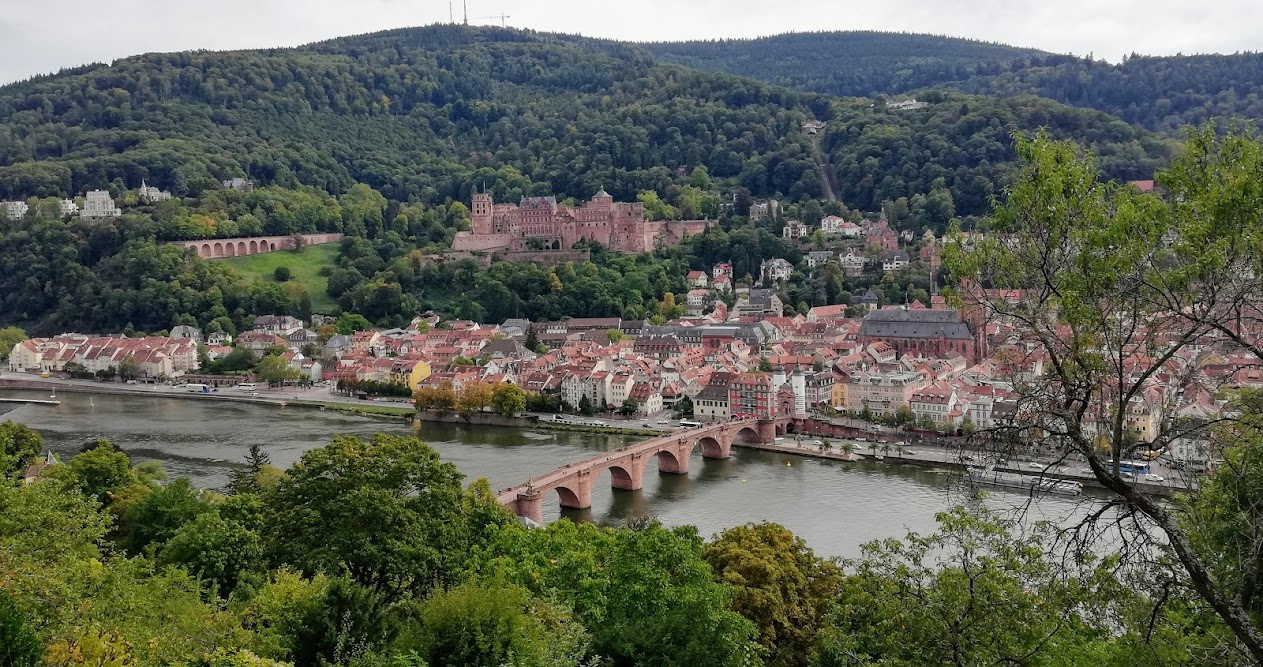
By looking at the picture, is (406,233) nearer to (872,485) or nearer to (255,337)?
(255,337)

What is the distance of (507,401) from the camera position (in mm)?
34469

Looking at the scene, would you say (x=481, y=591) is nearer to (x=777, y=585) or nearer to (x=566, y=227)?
(x=777, y=585)

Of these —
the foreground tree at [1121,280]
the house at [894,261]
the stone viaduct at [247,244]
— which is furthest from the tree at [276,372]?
the foreground tree at [1121,280]

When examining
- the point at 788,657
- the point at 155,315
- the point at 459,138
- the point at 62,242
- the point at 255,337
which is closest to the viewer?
the point at 788,657

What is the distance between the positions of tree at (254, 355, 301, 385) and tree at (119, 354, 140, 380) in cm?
723

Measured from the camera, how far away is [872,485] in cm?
2438

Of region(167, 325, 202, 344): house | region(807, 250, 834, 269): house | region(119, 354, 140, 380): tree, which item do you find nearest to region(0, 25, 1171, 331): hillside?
region(167, 325, 202, 344): house

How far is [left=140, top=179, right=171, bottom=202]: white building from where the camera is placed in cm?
6503

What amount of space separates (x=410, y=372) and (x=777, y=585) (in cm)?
3189

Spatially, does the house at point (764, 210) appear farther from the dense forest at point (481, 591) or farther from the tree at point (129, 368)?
the dense forest at point (481, 591)

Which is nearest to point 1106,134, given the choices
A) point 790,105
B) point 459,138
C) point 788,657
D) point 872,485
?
point 790,105

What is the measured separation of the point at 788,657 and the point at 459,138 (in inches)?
3663

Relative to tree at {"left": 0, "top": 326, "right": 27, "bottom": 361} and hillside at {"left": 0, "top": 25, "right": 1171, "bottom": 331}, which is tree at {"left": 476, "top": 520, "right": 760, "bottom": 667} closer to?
hillside at {"left": 0, "top": 25, "right": 1171, "bottom": 331}

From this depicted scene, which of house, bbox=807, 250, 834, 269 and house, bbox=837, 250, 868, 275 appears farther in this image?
house, bbox=807, 250, 834, 269
